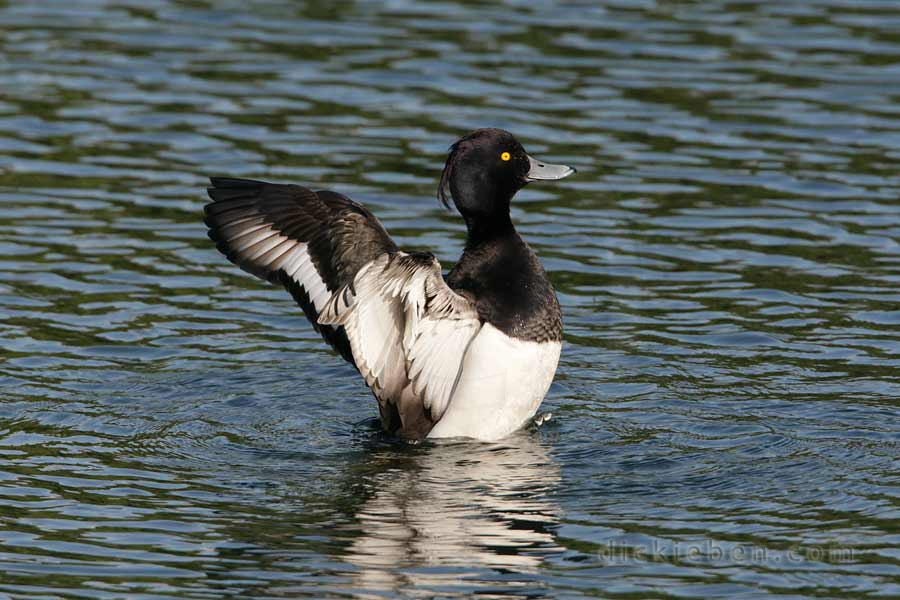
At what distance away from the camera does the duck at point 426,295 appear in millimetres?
7648

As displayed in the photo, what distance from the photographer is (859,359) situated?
913cm

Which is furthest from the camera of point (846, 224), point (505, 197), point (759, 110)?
point (759, 110)

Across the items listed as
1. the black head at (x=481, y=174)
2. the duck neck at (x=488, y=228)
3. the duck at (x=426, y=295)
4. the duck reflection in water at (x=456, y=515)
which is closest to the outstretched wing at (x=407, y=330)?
the duck at (x=426, y=295)

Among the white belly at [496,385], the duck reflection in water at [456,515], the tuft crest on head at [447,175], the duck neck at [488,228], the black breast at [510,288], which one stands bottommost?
the duck reflection in water at [456,515]

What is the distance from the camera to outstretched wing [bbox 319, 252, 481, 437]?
7.54 meters

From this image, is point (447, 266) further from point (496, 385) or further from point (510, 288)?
point (496, 385)

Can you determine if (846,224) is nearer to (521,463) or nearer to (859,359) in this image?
(859,359)

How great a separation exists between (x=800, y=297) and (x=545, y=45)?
5.67 metres

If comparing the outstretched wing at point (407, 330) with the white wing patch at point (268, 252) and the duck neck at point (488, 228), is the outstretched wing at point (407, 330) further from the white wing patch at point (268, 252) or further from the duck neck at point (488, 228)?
the duck neck at point (488, 228)

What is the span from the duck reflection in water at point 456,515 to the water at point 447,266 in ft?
0.07

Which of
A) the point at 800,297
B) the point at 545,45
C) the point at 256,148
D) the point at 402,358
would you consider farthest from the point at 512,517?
the point at 545,45

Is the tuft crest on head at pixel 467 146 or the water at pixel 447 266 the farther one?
the tuft crest on head at pixel 467 146

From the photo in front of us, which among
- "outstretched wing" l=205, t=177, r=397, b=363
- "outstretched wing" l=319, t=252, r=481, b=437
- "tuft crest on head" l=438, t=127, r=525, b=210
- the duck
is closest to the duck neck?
the duck

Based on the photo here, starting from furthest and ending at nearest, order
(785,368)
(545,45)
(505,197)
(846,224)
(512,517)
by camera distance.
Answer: (545,45)
(846,224)
(785,368)
(505,197)
(512,517)
